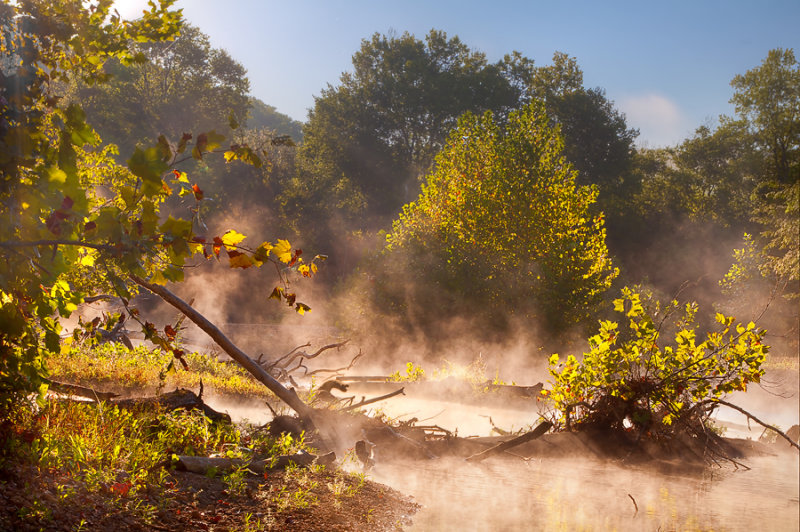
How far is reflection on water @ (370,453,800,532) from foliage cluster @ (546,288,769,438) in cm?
87

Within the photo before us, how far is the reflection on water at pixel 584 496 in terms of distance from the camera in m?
7.68

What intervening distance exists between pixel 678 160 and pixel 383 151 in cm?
2269

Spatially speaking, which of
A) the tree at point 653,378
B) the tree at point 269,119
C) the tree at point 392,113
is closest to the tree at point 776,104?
the tree at point 392,113

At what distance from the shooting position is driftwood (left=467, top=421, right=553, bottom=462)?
1030cm

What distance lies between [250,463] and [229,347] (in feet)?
4.81

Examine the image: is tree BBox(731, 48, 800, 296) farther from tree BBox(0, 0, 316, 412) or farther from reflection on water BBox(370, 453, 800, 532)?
tree BBox(0, 0, 316, 412)

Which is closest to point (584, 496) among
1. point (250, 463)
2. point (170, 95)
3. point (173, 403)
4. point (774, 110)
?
point (250, 463)

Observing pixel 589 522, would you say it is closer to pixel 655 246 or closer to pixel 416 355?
pixel 416 355

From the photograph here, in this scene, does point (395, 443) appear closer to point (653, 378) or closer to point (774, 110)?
point (653, 378)

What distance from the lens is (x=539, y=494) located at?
8.80 m

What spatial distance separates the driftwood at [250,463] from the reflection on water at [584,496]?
127 cm

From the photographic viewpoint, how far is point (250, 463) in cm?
723

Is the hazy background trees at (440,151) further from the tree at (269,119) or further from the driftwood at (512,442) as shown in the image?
the tree at (269,119)

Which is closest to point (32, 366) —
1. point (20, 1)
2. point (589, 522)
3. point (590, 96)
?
point (20, 1)
